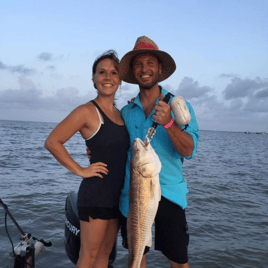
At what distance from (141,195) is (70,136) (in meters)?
1.10

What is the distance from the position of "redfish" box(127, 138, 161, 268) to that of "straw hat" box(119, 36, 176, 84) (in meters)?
1.32

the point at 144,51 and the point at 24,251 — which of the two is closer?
the point at 24,251

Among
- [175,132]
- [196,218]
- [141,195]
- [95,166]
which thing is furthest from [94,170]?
[196,218]

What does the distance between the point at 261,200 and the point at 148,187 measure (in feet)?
30.6

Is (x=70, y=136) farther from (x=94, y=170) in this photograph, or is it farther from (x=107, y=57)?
(x=107, y=57)

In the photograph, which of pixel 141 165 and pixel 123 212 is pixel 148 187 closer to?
pixel 141 165

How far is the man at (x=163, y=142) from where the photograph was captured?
296cm

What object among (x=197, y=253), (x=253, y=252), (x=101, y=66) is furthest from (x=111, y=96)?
(x=253, y=252)

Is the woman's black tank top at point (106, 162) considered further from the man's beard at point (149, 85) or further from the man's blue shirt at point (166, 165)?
the man's beard at point (149, 85)

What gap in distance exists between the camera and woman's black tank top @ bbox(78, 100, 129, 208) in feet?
10.4

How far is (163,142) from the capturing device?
10.7 feet

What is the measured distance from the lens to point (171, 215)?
3215 mm

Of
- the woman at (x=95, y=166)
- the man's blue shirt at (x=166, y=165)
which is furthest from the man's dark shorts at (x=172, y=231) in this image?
the woman at (x=95, y=166)

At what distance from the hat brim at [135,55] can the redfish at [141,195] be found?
1316 mm
